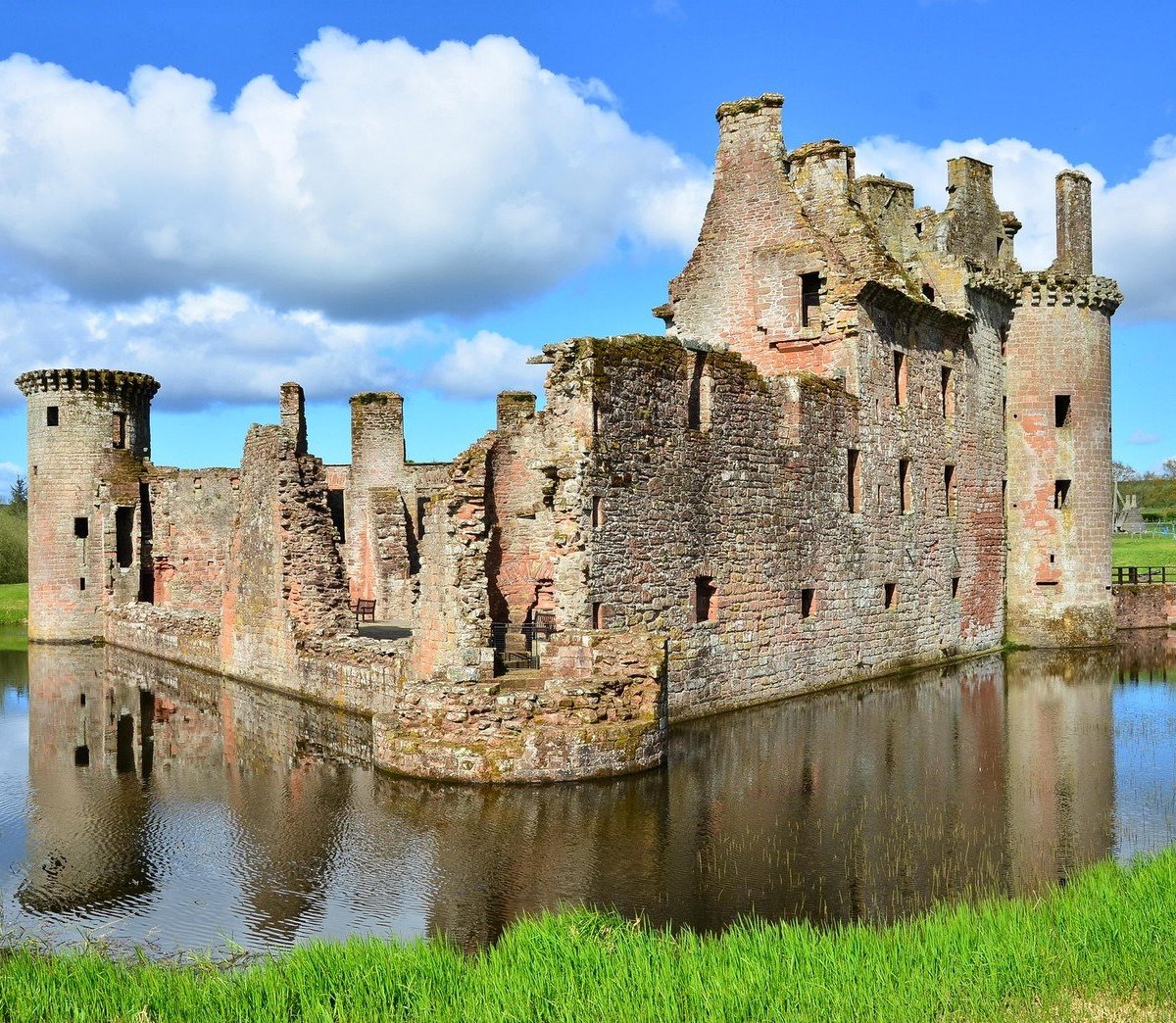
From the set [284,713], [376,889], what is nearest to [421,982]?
[376,889]

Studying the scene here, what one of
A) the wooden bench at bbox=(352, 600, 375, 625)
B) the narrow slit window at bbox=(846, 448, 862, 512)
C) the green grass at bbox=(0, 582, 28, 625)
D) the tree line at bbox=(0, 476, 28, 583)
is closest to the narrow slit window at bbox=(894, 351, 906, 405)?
the narrow slit window at bbox=(846, 448, 862, 512)

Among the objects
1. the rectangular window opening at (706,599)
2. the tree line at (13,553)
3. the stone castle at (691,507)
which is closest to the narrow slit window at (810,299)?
the stone castle at (691,507)

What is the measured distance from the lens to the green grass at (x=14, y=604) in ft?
121

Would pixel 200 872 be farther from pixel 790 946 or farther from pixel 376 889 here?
pixel 790 946

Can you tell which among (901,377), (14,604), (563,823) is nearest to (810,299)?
(901,377)

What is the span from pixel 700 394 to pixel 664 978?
11.7m

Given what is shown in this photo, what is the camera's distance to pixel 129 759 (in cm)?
1449

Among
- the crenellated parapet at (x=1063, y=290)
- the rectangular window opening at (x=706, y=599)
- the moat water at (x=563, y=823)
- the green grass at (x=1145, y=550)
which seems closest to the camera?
the moat water at (x=563, y=823)

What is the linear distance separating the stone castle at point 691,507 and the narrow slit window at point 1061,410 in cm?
9

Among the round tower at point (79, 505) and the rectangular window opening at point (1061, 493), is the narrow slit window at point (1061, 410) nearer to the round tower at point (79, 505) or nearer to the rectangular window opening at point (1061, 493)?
the rectangular window opening at point (1061, 493)

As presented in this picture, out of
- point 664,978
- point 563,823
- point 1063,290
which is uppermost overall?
point 1063,290

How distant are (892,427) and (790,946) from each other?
16516 mm

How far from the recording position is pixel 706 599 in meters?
17.0

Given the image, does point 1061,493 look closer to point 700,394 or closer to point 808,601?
point 808,601
